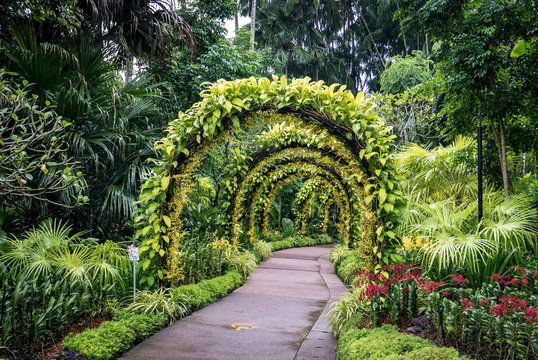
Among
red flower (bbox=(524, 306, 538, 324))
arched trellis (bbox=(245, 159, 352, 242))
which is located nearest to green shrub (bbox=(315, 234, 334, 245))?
arched trellis (bbox=(245, 159, 352, 242))

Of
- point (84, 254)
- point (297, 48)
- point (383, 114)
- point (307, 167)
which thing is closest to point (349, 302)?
point (84, 254)

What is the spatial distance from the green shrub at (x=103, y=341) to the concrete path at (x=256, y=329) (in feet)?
Answer: 0.52

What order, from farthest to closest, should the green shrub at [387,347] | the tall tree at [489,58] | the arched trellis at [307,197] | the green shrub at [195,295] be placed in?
the arched trellis at [307,197] → the green shrub at [195,295] → the tall tree at [489,58] → the green shrub at [387,347]

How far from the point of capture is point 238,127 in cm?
535

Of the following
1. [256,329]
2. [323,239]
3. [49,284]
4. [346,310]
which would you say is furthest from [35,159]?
[323,239]

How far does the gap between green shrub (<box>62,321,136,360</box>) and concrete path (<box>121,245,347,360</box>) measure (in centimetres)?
16

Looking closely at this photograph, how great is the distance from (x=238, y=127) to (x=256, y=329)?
2608 mm

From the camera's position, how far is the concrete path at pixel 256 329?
13.9 feet

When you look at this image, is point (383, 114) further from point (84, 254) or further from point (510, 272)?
point (84, 254)

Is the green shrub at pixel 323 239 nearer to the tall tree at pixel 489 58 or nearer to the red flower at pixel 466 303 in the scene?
the tall tree at pixel 489 58

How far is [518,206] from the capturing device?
Answer: 219 inches

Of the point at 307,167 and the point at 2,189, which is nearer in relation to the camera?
the point at 2,189

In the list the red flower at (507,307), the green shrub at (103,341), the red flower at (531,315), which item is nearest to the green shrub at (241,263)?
the green shrub at (103,341)

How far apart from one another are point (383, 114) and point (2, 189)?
10145 millimetres
